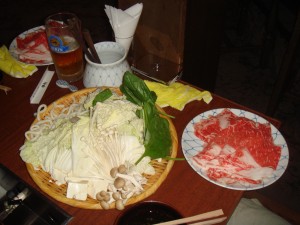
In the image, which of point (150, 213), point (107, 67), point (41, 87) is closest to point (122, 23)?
point (107, 67)

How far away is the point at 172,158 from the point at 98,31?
312 cm

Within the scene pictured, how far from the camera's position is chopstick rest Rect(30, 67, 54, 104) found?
1.40 m

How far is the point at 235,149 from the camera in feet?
3.86

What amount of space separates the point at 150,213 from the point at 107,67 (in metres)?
0.66

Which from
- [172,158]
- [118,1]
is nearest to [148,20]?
[118,1]

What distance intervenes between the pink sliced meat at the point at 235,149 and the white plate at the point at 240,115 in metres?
0.02

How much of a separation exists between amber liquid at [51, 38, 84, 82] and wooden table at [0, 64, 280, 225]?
48 mm

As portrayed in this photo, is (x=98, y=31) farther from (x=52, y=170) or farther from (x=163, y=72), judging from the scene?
(x=52, y=170)

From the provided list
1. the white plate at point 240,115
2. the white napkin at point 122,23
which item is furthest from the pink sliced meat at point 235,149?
the white napkin at point 122,23

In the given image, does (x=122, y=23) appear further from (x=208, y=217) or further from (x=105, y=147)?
(x=208, y=217)

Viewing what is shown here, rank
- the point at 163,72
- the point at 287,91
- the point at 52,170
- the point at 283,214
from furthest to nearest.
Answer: the point at 287,91
the point at 163,72
the point at 283,214
the point at 52,170

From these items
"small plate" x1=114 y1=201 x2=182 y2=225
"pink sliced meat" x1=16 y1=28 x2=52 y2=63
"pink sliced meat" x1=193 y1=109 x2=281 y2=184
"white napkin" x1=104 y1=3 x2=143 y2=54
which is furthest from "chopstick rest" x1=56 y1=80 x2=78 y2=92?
Result: "small plate" x1=114 y1=201 x2=182 y2=225

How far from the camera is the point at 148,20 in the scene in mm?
1725

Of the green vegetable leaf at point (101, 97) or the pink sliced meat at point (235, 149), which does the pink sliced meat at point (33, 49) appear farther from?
the pink sliced meat at point (235, 149)
